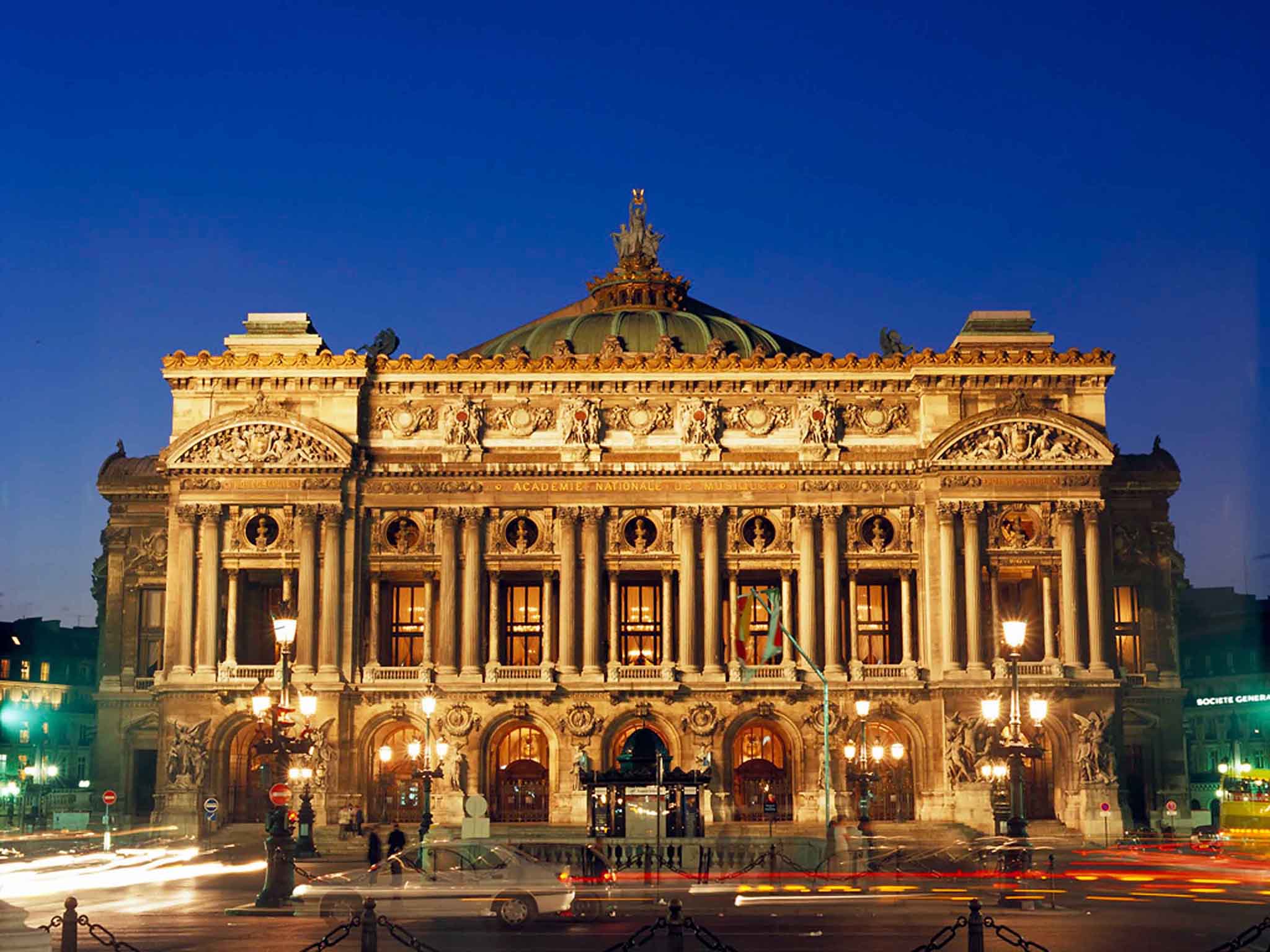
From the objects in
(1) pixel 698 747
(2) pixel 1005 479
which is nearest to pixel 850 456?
(2) pixel 1005 479

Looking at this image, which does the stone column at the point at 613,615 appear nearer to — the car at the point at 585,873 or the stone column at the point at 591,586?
the stone column at the point at 591,586

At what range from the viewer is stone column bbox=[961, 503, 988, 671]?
7681cm

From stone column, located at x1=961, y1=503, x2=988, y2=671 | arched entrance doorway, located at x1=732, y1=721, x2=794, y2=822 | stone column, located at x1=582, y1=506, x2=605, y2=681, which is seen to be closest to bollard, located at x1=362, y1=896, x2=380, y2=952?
stone column, located at x1=582, y1=506, x2=605, y2=681

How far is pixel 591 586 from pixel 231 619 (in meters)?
15.9

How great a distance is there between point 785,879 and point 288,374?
38.0 metres

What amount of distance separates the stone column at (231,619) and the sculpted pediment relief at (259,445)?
4969 mm

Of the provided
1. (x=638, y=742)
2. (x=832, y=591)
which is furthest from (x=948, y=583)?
(x=638, y=742)

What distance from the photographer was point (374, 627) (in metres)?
78.4

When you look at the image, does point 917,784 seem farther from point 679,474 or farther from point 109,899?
point 109,899

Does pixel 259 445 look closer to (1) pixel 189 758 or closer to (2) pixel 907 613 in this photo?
(1) pixel 189 758

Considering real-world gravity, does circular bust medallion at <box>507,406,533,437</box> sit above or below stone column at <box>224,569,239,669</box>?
above

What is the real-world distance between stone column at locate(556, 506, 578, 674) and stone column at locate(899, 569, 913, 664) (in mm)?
14441

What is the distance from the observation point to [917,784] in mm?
76750

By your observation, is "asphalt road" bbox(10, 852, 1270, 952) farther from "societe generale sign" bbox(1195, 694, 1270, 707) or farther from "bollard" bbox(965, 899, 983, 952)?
"societe generale sign" bbox(1195, 694, 1270, 707)
